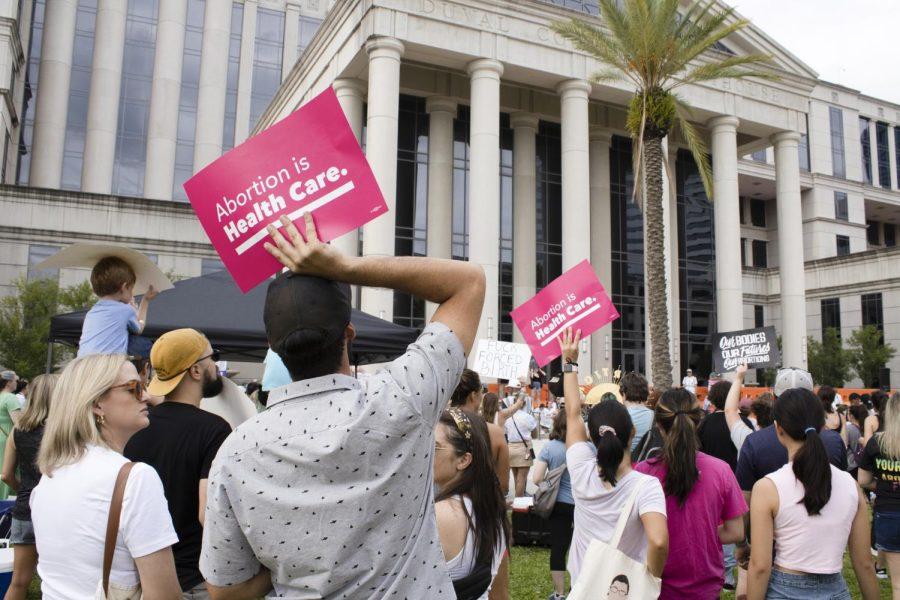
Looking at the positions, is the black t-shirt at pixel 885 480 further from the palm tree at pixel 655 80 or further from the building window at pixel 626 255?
the building window at pixel 626 255

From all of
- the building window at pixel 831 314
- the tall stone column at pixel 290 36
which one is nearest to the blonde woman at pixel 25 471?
the tall stone column at pixel 290 36

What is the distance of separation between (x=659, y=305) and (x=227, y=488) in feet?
63.3

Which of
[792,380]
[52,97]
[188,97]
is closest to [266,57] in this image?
[188,97]

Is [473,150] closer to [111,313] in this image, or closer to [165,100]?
[111,313]

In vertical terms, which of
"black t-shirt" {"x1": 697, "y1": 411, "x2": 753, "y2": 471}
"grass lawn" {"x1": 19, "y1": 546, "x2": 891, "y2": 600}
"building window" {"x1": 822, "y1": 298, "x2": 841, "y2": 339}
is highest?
"building window" {"x1": 822, "y1": 298, "x2": 841, "y2": 339}

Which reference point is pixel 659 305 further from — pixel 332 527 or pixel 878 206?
pixel 878 206

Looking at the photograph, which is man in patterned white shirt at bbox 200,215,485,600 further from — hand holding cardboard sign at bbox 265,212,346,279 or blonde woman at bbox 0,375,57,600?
blonde woman at bbox 0,375,57,600

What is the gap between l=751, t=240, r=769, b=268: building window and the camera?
187ft

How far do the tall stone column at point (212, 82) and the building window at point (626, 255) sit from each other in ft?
87.2

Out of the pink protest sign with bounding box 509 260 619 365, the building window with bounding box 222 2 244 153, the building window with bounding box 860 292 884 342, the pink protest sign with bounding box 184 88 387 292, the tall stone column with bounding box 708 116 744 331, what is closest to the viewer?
the pink protest sign with bounding box 184 88 387 292

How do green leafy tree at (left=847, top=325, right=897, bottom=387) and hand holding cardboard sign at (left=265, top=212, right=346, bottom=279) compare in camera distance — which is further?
green leafy tree at (left=847, top=325, right=897, bottom=387)

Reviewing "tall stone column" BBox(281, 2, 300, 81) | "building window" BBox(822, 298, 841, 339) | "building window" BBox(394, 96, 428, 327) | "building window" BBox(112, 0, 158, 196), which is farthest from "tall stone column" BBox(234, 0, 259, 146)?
"building window" BBox(822, 298, 841, 339)

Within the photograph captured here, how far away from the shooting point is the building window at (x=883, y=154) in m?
60.0

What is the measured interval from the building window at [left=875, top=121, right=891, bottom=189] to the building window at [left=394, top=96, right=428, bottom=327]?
4402 centimetres
